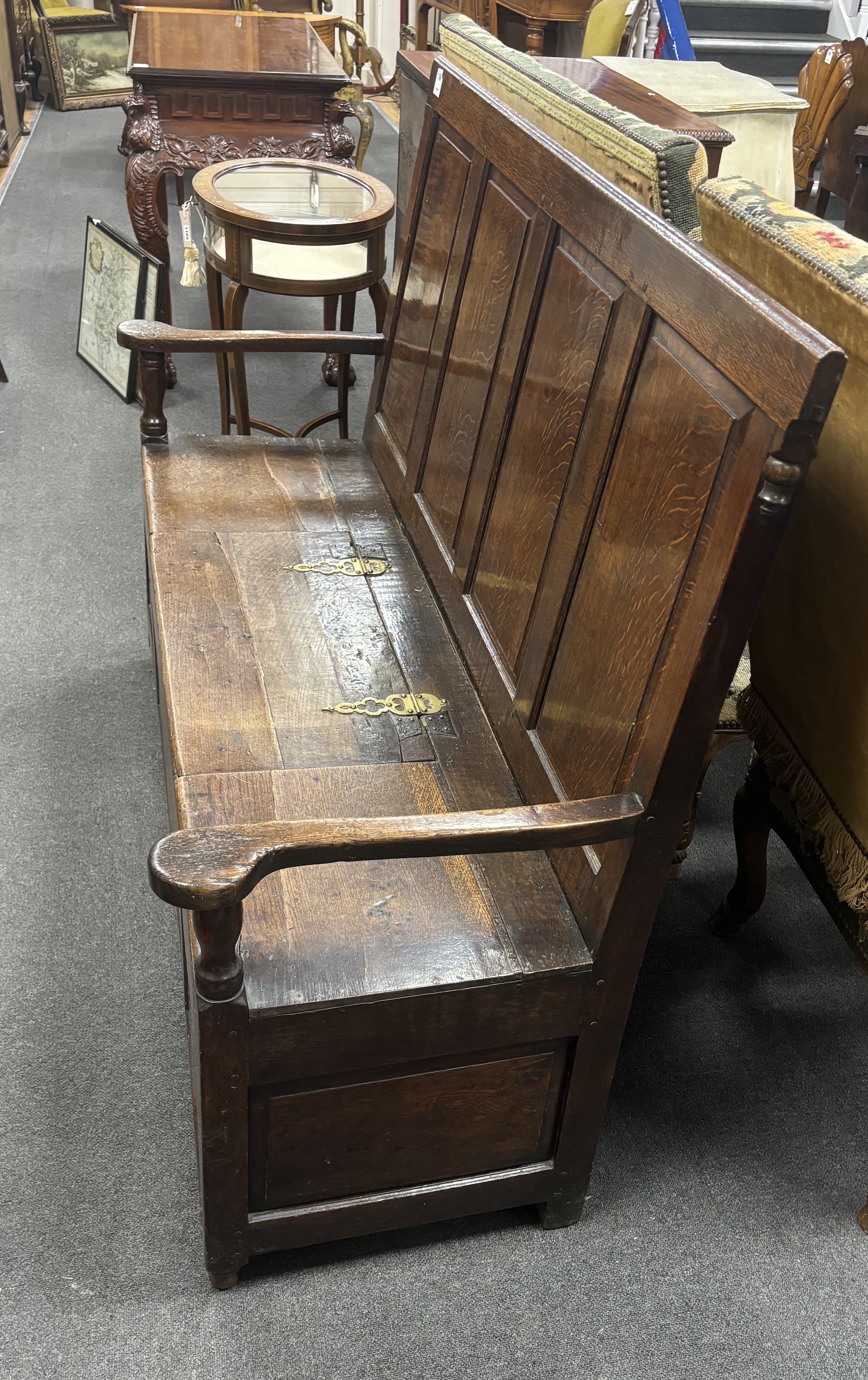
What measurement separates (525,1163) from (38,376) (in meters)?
Answer: 3.40

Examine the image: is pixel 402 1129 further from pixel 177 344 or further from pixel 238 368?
pixel 238 368

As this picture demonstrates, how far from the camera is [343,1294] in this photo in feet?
5.04

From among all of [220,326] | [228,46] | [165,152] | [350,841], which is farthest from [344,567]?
[228,46]

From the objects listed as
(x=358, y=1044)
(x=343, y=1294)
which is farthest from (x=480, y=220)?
(x=343, y=1294)

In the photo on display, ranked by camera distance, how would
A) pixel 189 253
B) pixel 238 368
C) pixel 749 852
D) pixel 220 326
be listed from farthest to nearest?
pixel 220 326, pixel 189 253, pixel 238 368, pixel 749 852

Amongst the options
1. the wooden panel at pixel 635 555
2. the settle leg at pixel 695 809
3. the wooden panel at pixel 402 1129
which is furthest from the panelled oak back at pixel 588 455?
the settle leg at pixel 695 809

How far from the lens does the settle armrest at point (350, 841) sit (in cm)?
113

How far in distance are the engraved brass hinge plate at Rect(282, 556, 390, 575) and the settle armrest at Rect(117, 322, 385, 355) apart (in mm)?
481

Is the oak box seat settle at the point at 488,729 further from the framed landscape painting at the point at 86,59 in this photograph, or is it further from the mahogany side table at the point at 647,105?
the framed landscape painting at the point at 86,59

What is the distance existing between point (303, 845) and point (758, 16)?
26.6 feet

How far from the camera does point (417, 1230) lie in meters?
1.62

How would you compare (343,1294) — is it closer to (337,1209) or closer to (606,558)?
(337,1209)

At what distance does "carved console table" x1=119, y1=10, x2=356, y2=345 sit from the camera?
358 cm

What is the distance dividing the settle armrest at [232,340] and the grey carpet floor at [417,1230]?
0.79 metres
